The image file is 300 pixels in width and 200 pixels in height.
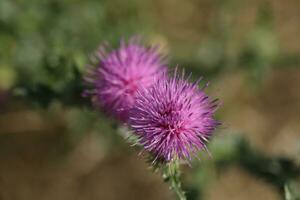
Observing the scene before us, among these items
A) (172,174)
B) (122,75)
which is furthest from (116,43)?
(172,174)

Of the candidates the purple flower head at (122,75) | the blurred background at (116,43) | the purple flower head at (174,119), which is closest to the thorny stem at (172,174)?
the purple flower head at (174,119)

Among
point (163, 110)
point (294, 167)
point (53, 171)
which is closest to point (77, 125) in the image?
point (53, 171)

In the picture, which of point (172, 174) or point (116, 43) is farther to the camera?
point (116, 43)

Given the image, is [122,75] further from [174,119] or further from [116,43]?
[116,43]

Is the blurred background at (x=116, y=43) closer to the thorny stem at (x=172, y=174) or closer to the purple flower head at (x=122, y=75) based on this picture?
the purple flower head at (x=122, y=75)

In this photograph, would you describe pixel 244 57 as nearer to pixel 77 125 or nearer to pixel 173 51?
pixel 173 51

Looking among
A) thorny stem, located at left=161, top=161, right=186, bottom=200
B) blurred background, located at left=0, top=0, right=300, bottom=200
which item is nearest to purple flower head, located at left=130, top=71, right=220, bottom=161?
thorny stem, located at left=161, top=161, right=186, bottom=200

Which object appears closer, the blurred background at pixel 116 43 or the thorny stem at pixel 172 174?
the thorny stem at pixel 172 174
